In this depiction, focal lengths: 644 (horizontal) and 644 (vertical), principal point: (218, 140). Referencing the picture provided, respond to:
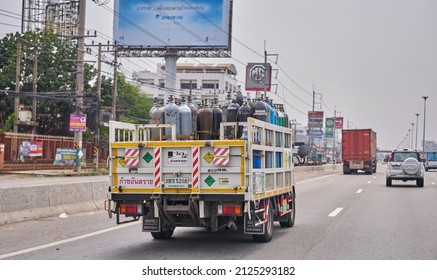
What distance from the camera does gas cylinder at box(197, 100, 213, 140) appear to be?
36.4ft

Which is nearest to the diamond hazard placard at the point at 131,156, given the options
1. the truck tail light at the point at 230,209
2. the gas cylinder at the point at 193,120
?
the gas cylinder at the point at 193,120

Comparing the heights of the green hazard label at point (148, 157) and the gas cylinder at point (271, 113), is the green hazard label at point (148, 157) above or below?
below

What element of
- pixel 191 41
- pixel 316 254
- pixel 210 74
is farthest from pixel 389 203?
pixel 210 74

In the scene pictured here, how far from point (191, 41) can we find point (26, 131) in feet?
55.3

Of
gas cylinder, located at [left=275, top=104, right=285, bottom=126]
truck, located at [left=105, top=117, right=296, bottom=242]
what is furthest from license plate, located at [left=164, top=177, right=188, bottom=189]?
gas cylinder, located at [left=275, top=104, right=285, bottom=126]

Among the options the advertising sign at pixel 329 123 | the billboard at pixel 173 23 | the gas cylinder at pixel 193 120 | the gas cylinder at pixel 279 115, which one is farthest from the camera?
the advertising sign at pixel 329 123

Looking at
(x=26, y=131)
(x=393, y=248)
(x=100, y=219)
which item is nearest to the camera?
(x=393, y=248)

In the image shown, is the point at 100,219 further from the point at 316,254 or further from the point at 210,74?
the point at 210,74

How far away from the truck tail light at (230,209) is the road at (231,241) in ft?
2.18

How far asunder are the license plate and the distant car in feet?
77.4

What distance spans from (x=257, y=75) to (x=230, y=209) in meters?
46.3

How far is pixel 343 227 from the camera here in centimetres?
1436

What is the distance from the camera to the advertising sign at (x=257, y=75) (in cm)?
5380

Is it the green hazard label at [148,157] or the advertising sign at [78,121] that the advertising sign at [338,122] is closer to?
the advertising sign at [78,121]
